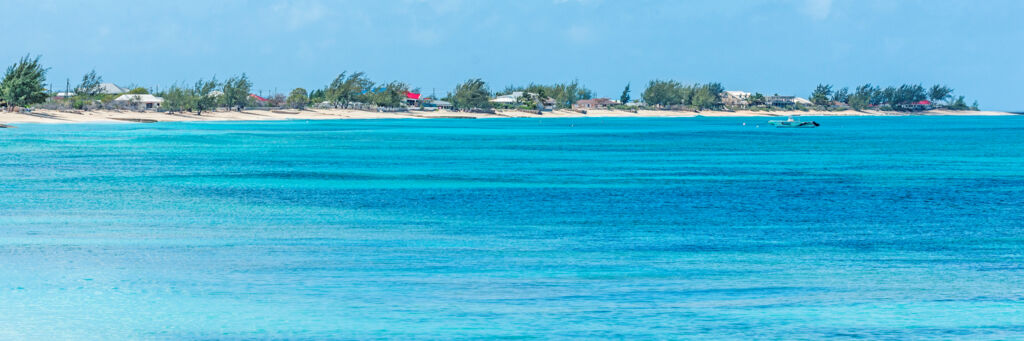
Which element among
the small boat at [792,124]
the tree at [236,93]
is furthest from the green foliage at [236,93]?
the small boat at [792,124]

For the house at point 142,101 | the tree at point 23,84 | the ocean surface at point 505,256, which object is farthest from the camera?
the house at point 142,101

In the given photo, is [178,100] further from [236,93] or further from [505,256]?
[505,256]

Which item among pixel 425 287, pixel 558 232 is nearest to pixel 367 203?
pixel 558 232

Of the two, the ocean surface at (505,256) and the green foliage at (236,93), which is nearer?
the ocean surface at (505,256)

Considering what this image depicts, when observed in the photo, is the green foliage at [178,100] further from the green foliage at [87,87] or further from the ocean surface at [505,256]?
the ocean surface at [505,256]

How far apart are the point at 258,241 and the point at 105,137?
231ft

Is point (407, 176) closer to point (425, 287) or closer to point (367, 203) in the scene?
point (367, 203)

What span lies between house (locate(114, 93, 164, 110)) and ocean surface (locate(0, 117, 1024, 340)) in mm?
131491

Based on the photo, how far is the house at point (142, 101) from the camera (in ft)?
569

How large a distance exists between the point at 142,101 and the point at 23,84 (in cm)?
5163

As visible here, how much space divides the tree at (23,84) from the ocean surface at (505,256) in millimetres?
85041

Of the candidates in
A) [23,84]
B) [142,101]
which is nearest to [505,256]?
[23,84]

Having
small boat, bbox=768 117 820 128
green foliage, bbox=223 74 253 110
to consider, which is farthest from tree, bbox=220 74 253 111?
small boat, bbox=768 117 820 128

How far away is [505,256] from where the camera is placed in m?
21.8
